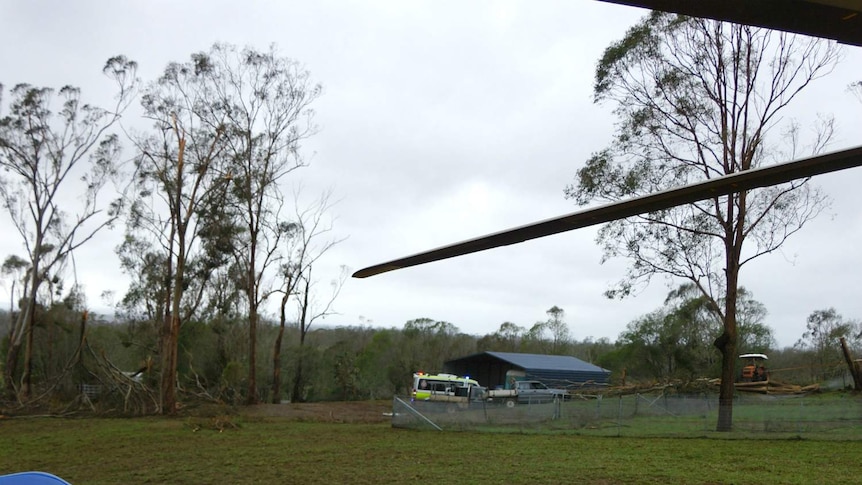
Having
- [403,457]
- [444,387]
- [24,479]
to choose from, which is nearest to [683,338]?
[444,387]

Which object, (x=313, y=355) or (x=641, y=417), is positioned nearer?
(x=641, y=417)

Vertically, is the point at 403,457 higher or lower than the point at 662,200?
lower

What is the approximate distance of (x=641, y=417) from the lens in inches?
721

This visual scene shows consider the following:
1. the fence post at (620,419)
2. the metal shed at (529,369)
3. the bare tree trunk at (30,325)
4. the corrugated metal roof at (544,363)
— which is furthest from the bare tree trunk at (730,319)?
the bare tree trunk at (30,325)

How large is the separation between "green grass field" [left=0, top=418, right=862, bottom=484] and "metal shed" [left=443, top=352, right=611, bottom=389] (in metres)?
17.6

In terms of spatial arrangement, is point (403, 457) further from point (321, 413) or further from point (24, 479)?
point (321, 413)

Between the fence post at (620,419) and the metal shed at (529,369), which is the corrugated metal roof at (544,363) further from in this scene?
the fence post at (620,419)

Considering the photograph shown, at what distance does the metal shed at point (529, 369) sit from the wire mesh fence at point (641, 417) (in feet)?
49.9

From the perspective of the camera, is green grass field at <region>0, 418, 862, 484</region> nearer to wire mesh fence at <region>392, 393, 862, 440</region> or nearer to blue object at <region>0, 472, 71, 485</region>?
wire mesh fence at <region>392, 393, 862, 440</region>

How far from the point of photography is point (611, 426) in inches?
685

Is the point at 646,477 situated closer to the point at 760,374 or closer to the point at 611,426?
the point at 611,426

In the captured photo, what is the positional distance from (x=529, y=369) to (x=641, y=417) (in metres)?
15.8

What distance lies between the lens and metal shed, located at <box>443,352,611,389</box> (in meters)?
34.4

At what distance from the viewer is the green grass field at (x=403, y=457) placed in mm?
9906
